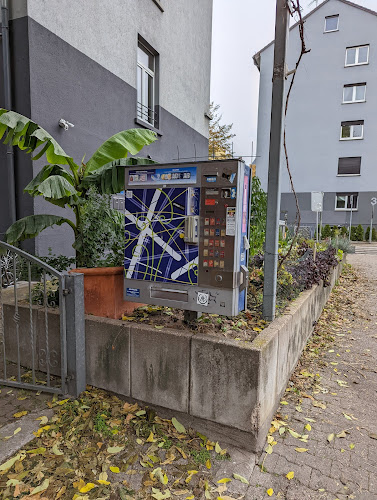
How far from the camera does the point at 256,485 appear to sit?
227 cm

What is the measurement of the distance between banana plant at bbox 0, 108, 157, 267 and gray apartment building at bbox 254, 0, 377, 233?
2256 cm

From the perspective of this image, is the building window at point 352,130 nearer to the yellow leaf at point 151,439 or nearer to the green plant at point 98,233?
the green plant at point 98,233

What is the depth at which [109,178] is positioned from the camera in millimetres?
3916

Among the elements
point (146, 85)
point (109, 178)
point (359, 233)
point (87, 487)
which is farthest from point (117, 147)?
point (359, 233)

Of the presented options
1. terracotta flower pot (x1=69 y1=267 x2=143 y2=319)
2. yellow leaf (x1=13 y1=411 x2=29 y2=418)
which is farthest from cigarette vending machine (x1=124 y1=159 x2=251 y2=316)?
yellow leaf (x1=13 y1=411 x2=29 y2=418)

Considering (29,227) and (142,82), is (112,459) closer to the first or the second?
(29,227)

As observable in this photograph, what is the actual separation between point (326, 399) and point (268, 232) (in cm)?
172

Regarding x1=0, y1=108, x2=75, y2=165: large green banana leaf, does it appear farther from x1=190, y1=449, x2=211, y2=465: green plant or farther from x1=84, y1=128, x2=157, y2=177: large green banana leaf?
x1=190, y1=449, x2=211, y2=465: green plant

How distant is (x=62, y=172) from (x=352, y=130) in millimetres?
26019

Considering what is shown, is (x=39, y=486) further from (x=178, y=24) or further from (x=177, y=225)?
(x=178, y=24)

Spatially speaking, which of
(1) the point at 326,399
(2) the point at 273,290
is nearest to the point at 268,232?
(2) the point at 273,290

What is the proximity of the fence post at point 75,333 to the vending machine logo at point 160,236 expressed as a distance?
0.47 metres

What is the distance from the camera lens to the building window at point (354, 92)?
2464cm

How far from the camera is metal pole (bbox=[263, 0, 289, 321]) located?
123 inches
